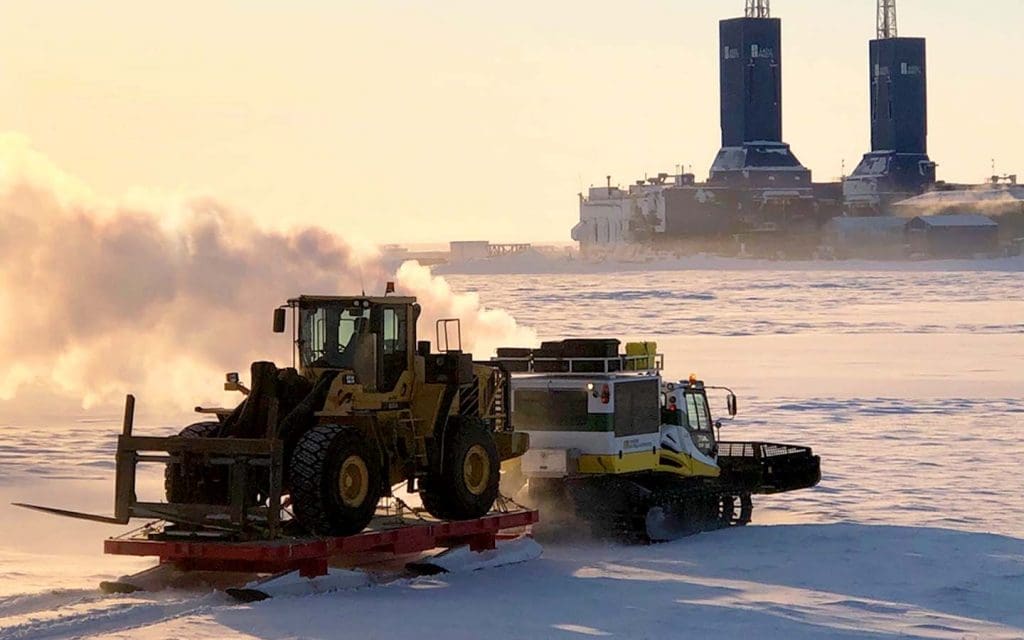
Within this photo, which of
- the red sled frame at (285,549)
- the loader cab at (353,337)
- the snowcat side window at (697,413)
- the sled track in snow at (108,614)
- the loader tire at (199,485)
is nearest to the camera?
the sled track in snow at (108,614)

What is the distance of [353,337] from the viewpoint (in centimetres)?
2042

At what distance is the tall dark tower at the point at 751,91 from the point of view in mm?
195750

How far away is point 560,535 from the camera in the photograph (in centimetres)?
2347

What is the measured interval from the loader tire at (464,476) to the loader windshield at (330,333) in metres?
1.45

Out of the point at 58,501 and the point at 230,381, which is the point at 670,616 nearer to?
the point at 230,381

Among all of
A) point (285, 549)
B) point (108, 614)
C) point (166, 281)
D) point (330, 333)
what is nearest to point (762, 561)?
point (330, 333)

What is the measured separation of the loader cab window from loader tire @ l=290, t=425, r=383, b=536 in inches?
47.1

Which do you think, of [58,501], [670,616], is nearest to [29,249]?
[58,501]

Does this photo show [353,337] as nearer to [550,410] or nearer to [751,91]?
[550,410]

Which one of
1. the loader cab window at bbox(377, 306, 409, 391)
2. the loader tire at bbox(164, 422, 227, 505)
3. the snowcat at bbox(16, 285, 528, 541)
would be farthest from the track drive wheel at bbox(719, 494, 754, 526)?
the loader tire at bbox(164, 422, 227, 505)

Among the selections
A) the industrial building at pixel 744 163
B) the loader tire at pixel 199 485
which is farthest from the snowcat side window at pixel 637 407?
the industrial building at pixel 744 163

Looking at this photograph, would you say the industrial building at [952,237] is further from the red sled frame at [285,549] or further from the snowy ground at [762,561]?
the red sled frame at [285,549]

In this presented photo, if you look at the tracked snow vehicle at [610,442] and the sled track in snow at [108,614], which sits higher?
the tracked snow vehicle at [610,442]

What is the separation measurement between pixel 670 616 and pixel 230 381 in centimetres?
508
